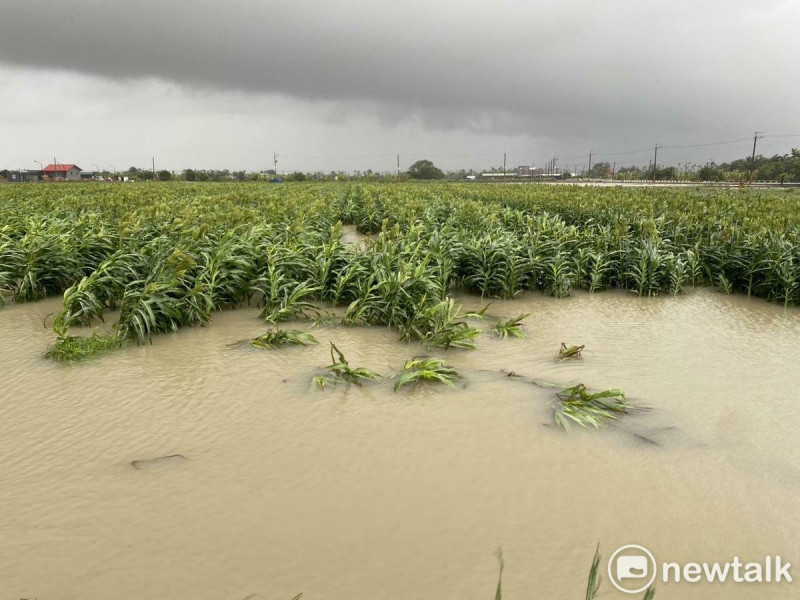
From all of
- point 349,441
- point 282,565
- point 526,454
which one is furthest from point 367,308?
point 282,565

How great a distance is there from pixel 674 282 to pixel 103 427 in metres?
8.08

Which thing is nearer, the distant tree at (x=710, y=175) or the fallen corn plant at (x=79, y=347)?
the fallen corn plant at (x=79, y=347)

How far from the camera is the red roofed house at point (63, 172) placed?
89.9 metres

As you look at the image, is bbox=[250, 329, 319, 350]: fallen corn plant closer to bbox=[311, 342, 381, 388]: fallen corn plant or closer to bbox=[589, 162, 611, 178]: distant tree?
bbox=[311, 342, 381, 388]: fallen corn plant

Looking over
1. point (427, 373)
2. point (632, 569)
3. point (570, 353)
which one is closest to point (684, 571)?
point (632, 569)

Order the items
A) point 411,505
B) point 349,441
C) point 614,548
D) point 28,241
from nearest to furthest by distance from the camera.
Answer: point 614,548 < point 411,505 < point 349,441 < point 28,241

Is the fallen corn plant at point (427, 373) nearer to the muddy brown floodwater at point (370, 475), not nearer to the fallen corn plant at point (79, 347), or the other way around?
the muddy brown floodwater at point (370, 475)

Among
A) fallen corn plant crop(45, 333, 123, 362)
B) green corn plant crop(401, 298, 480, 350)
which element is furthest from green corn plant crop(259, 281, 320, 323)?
fallen corn plant crop(45, 333, 123, 362)

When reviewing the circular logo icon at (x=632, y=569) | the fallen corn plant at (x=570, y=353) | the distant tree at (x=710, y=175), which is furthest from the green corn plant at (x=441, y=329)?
the distant tree at (x=710, y=175)

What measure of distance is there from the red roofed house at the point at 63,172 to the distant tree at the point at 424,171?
61845 mm

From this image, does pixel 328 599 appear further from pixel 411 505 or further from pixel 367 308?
pixel 367 308

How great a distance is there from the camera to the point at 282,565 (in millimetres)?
2297

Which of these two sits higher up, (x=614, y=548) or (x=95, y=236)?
(x=95, y=236)

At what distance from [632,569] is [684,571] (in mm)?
230
